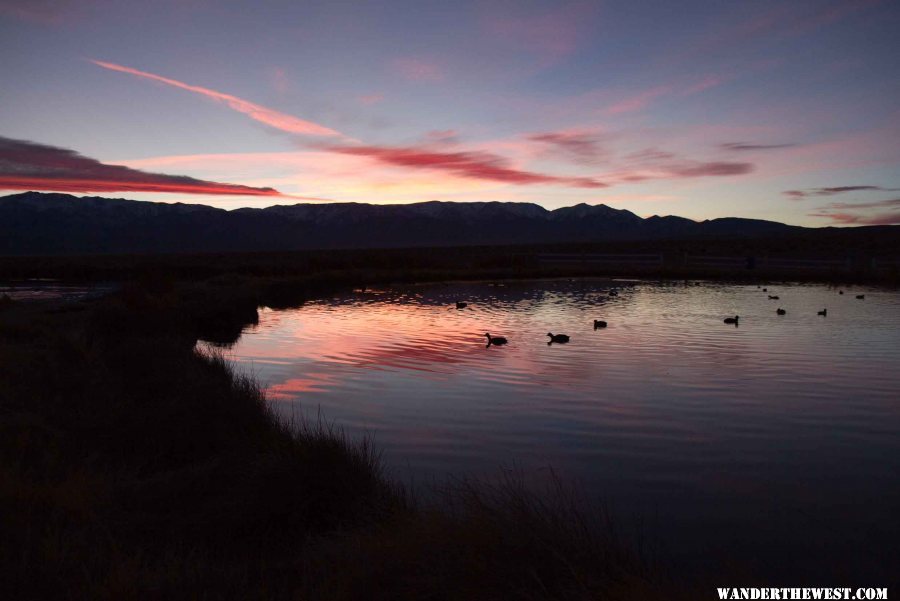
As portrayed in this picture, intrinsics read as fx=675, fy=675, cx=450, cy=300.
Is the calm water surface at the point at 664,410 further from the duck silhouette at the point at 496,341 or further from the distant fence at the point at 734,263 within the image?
the distant fence at the point at 734,263

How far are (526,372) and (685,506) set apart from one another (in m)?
7.21

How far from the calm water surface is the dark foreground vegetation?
1186 millimetres

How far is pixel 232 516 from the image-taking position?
21.1ft

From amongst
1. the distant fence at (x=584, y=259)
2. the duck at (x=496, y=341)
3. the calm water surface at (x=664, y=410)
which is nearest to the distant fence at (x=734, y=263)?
the distant fence at (x=584, y=259)

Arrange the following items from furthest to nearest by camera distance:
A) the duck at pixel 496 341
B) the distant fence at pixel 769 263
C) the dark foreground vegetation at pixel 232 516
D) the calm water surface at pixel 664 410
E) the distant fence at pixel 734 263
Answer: the distant fence at pixel 769 263 → the distant fence at pixel 734 263 → the duck at pixel 496 341 → the calm water surface at pixel 664 410 → the dark foreground vegetation at pixel 232 516

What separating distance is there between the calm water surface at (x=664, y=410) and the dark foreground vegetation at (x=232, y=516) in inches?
46.7

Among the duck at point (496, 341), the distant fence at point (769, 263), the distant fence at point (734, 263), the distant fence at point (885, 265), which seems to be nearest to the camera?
the duck at point (496, 341)

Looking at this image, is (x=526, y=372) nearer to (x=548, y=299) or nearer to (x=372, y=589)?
(x=372, y=589)

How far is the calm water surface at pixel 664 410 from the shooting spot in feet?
23.1

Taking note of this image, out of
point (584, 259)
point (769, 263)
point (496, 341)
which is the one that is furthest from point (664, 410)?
point (584, 259)

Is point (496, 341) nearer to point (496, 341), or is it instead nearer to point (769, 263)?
point (496, 341)

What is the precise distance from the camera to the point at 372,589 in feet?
15.4

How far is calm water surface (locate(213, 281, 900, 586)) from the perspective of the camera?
705 centimetres

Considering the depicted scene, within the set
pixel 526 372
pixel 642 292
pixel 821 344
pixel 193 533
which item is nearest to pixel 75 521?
pixel 193 533
